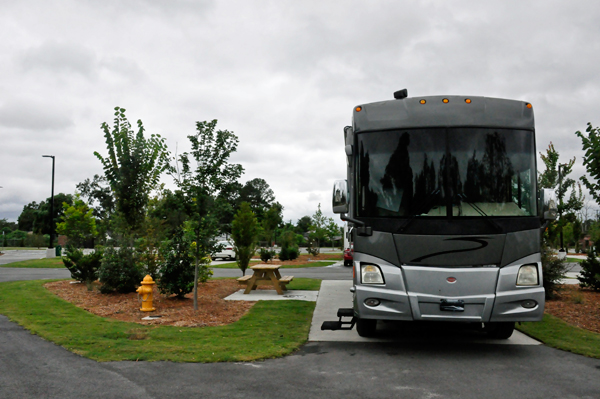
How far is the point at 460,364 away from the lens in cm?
611

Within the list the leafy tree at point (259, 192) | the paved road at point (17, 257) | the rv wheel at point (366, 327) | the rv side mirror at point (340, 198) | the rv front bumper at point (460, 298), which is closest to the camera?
the rv front bumper at point (460, 298)

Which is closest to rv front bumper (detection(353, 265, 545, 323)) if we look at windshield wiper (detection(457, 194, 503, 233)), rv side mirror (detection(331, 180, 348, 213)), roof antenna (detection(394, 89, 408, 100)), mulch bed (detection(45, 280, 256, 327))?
windshield wiper (detection(457, 194, 503, 233))

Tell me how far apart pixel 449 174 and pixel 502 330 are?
2.78m

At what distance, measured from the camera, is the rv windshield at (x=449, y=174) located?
6469mm

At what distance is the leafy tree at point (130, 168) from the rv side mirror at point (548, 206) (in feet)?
29.4

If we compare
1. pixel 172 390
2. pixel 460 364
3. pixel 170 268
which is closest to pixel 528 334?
pixel 460 364

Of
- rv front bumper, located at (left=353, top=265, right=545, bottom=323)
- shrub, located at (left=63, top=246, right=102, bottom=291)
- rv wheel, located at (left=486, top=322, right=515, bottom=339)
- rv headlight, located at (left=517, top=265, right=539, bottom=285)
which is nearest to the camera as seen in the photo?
rv front bumper, located at (left=353, top=265, right=545, bottom=323)

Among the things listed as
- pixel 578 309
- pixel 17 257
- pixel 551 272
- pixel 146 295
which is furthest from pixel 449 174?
pixel 17 257

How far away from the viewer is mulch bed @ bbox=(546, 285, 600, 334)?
912cm

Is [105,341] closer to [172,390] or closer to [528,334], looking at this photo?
[172,390]

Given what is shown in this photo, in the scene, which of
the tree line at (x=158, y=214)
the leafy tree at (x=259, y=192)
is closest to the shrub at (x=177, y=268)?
the tree line at (x=158, y=214)

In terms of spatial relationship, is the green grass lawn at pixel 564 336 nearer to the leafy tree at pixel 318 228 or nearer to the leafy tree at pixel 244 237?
the leafy tree at pixel 244 237

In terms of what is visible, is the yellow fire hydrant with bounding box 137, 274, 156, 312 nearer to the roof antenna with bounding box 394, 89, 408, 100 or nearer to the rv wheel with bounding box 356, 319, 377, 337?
the rv wheel with bounding box 356, 319, 377, 337

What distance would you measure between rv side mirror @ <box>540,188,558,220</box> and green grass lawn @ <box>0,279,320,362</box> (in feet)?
12.7
